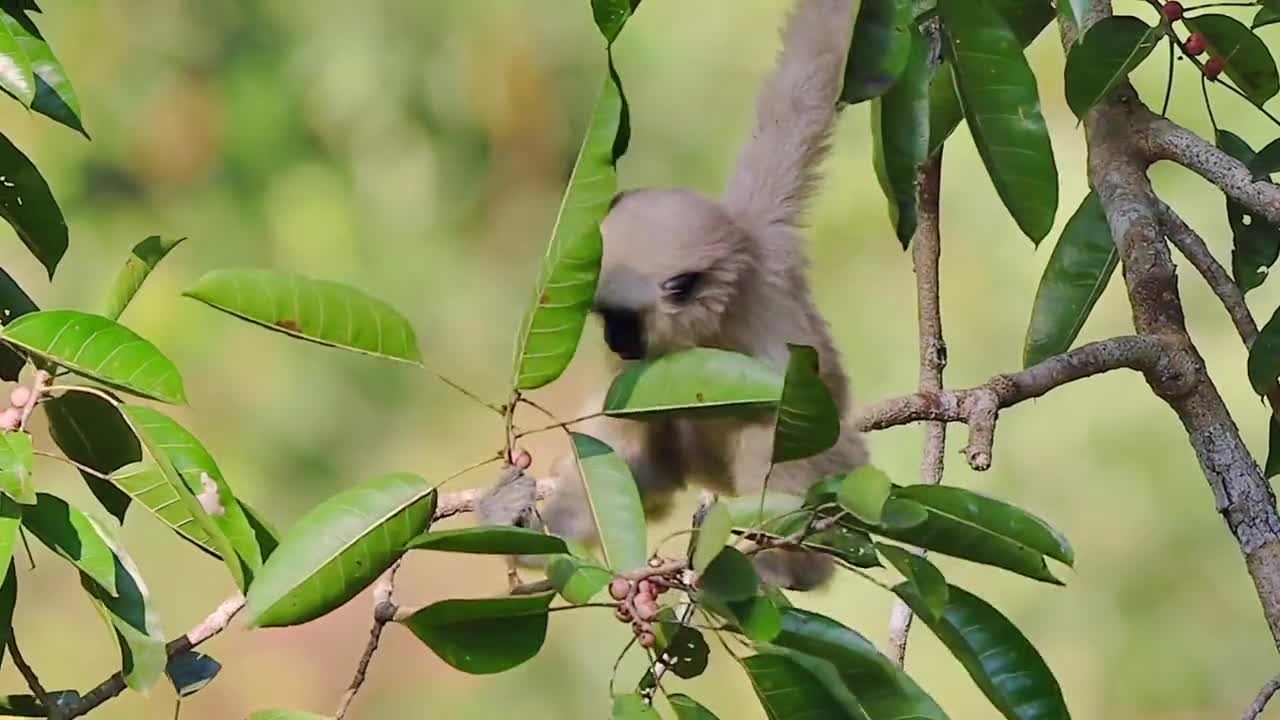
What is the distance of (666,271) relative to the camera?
1365mm

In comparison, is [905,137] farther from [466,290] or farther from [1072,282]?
[466,290]

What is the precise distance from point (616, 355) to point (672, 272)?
158 millimetres

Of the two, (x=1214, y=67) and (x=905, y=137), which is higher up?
(x=1214, y=67)

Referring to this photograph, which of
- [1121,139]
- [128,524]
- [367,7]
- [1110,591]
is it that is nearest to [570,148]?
[367,7]

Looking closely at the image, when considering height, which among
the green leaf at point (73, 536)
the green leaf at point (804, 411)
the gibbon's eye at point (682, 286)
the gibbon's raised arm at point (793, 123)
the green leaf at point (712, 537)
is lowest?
the green leaf at point (712, 537)

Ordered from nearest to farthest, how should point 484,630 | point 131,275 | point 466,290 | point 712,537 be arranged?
point 712,537 < point 484,630 < point 131,275 < point 466,290

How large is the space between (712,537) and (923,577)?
12 cm

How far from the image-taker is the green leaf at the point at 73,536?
736 millimetres

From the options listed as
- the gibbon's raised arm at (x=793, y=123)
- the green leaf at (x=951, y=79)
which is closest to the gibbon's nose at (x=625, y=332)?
the gibbon's raised arm at (x=793, y=123)

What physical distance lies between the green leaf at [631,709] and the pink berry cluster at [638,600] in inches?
1.5

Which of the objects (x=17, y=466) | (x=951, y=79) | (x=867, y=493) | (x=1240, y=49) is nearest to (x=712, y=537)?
(x=867, y=493)

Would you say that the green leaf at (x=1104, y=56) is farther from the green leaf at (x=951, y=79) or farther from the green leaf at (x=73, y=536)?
the green leaf at (x=73, y=536)

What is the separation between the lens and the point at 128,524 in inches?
86.9

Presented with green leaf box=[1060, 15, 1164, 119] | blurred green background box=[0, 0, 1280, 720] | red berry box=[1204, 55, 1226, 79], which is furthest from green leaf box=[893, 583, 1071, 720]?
blurred green background box=[0, 0, 1280, 720]
